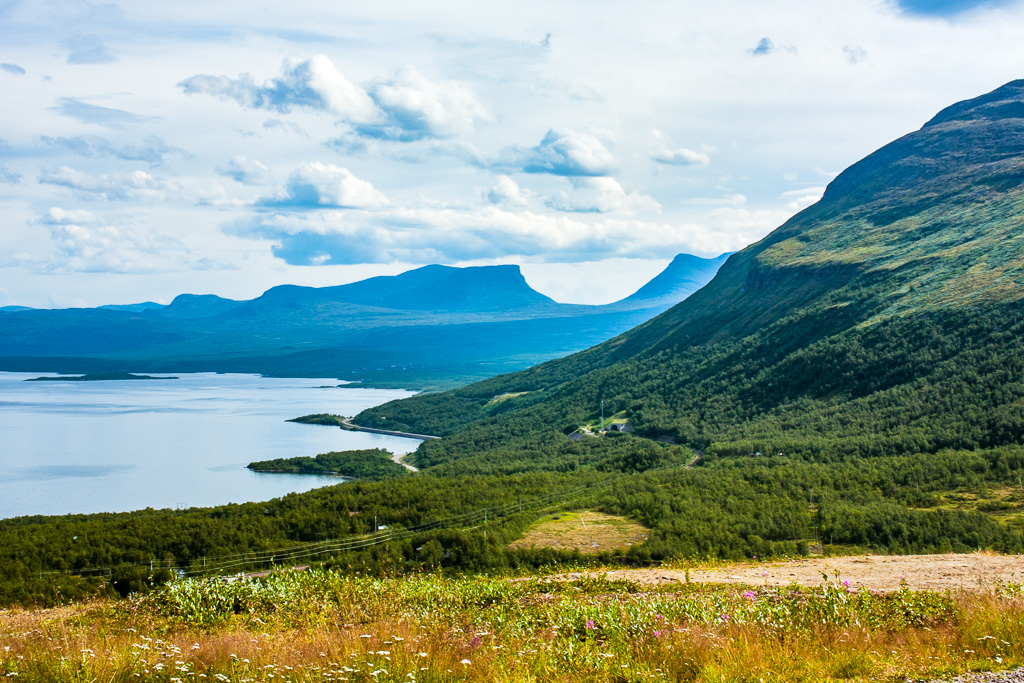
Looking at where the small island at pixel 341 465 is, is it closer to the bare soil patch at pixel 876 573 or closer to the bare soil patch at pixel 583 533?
the bare soil patch at pixel 583 533

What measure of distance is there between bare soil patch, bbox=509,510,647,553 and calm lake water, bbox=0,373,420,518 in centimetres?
5316

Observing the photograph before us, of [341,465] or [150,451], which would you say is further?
[150,451]

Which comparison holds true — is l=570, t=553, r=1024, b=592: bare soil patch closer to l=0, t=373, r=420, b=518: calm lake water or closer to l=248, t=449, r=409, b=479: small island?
l=0, t=373, r=420, b=518: calm lake water

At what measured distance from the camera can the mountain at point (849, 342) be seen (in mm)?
74125

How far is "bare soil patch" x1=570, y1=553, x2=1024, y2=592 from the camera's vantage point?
1738 centimetres

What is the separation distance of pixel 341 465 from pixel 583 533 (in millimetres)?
71009

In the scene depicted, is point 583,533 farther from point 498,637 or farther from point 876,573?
point 498,637

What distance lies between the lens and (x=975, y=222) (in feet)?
383

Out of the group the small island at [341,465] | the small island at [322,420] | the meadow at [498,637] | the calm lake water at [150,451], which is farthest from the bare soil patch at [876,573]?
the small island at [322,420]

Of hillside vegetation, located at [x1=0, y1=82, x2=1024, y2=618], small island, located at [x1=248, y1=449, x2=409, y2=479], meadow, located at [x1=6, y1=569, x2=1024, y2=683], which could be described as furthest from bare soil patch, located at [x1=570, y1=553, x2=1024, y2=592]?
small island, located at [x1=248, y1=449, x2=409, y2=479]

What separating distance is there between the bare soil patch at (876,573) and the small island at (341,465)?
78937 millimetres

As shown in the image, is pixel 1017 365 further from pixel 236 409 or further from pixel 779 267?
pixel 236 409

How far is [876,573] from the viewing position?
66.7ft

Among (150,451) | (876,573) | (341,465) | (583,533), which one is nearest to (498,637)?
(876,573)
